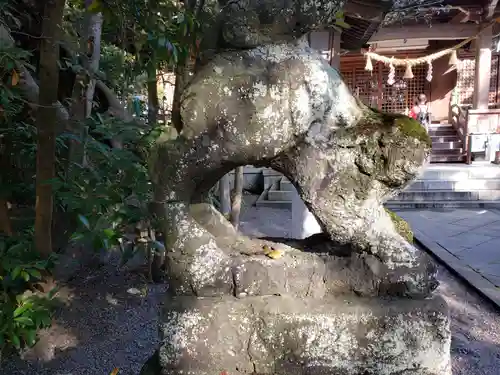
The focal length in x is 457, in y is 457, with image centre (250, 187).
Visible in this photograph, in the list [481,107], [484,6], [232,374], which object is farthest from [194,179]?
[481,107]

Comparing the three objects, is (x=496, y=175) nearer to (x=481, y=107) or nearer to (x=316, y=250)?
(x=481, y=107)

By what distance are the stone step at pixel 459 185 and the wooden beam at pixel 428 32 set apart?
3.53 m

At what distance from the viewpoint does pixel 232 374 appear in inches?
55.4

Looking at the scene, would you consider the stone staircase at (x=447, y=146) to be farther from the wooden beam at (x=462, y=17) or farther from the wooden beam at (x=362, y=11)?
the wooden beam at (x=362, y=11)

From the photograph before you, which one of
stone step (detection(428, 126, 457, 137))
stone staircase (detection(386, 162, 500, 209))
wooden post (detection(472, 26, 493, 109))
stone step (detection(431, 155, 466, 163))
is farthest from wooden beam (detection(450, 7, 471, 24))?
stone staircase (detection(386, 162, 500, 209))

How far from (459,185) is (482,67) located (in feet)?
10.6

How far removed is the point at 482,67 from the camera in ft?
33.3

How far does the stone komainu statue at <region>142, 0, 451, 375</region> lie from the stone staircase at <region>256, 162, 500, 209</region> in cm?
652

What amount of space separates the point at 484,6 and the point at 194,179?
9.82 meters

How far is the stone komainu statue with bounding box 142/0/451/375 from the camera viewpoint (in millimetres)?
1353

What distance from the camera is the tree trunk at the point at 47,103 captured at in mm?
1781

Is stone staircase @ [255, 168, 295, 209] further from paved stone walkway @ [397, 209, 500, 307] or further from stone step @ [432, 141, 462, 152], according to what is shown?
stone step @ [432, 141, 462, 152]

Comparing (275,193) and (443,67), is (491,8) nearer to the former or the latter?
(443,67)

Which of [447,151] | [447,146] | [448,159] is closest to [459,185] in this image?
[448,159]
